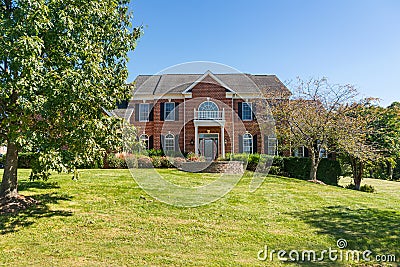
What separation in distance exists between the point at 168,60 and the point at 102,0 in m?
2.53

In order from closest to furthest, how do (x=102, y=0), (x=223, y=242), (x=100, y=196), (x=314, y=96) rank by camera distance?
(x=223, y=242) → (x=102, y=0) → (x=100, y=196) → (x=314, y=96)

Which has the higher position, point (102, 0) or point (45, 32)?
point (102, 0)

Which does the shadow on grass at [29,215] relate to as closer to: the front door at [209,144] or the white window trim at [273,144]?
the white window trim at [273,144]

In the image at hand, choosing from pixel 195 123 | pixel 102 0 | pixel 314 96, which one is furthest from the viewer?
pixel 195 123

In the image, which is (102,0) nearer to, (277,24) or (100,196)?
(100,196)

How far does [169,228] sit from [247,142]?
1667 centimetres

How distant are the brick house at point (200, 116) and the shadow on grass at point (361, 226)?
1350cm

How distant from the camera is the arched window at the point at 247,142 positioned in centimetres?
2290

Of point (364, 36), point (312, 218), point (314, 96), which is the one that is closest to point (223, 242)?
point (312, 218)

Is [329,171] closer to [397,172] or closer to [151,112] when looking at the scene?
[151,112]

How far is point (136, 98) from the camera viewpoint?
79.3 ft

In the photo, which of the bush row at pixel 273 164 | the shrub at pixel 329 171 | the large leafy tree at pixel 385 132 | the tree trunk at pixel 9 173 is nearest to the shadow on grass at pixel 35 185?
the tree trunk at pixel 9 173

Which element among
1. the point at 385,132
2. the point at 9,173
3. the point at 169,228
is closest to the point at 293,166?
the point at 385,132

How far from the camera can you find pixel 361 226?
8.05 meters
